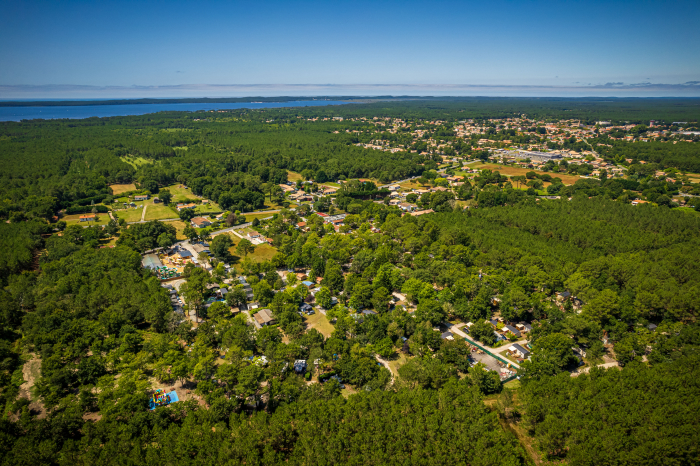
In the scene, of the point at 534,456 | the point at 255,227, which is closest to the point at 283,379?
the point at 534,456

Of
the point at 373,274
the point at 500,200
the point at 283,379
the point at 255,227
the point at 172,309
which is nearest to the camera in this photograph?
the point at 283,379

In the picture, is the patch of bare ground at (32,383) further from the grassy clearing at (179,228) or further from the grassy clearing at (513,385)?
the grassy clearing at (513,385)

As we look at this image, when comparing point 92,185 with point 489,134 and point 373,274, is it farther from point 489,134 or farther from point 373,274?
point 489,134

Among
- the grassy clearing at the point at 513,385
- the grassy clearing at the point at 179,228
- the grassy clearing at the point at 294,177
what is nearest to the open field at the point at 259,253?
the grassy clearing at the point at 179,228

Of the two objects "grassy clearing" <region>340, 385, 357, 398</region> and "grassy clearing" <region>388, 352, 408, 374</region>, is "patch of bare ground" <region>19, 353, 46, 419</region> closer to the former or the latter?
"grassy clearing" <region>340, 385, 357, 398</region>

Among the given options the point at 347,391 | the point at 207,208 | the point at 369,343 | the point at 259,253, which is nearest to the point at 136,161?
the point at 207,208

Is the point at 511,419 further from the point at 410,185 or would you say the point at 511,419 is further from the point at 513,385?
the point at 410,185
